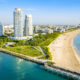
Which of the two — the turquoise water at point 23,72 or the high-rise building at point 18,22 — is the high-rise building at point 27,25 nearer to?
the high-rise building at point 18,22

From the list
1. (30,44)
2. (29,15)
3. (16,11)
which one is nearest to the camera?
(30,44)

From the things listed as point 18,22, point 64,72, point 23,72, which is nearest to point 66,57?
point 64,72

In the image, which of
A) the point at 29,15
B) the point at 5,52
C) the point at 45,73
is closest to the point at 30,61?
the point at 45,73

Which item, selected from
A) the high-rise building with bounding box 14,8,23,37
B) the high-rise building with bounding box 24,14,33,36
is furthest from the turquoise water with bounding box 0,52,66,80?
the high-rise building with bounding box 24,14,33,36

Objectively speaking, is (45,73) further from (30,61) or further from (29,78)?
(30,61)

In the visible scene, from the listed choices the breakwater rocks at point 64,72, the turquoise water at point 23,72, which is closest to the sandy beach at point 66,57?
the breakwater rocks at point 64,72

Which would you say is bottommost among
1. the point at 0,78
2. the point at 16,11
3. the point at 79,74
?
the point at 0,78

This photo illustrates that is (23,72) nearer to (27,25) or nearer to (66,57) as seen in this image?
(66,57)
